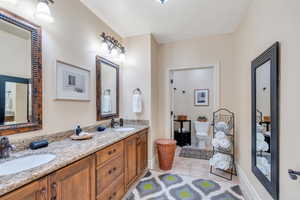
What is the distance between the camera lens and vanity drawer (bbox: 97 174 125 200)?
1532 millimetres

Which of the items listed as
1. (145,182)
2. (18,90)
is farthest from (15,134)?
(145,182)

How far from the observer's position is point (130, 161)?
2.13 metres

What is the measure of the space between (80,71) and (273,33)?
2.15 m

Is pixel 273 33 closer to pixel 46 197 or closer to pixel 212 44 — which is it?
pixel 212 44

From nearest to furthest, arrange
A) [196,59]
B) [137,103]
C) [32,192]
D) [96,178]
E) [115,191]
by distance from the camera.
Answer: [32,192] < [96,178] < [115,191] < [137,103] < [196,59]

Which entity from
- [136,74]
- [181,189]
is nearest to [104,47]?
[136,74]

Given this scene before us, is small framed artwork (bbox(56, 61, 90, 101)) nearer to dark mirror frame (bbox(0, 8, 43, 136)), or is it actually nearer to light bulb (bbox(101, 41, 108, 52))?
dark mirror frame (bbox(0, 8, 43, 136))

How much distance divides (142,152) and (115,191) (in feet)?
2.91

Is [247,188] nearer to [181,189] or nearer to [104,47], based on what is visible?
[181,189]

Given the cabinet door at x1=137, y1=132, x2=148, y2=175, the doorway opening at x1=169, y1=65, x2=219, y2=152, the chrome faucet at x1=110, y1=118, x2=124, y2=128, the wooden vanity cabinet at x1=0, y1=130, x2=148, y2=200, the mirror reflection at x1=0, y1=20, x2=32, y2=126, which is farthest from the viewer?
the doorway opening at x1=169, y1=65, x2=219, y2=152

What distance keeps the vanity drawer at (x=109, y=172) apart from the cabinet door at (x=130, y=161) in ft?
0.49

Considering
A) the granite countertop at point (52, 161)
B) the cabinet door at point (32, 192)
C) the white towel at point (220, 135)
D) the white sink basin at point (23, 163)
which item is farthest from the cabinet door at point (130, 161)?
the white towel at point (220, 135)

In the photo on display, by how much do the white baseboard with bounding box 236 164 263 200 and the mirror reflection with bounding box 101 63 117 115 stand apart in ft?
7.55

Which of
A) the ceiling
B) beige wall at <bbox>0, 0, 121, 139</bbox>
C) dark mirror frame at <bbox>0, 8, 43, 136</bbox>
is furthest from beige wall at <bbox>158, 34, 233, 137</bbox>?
dark mirror frame at <bbox>0, 8, 43, 136</bbox>
